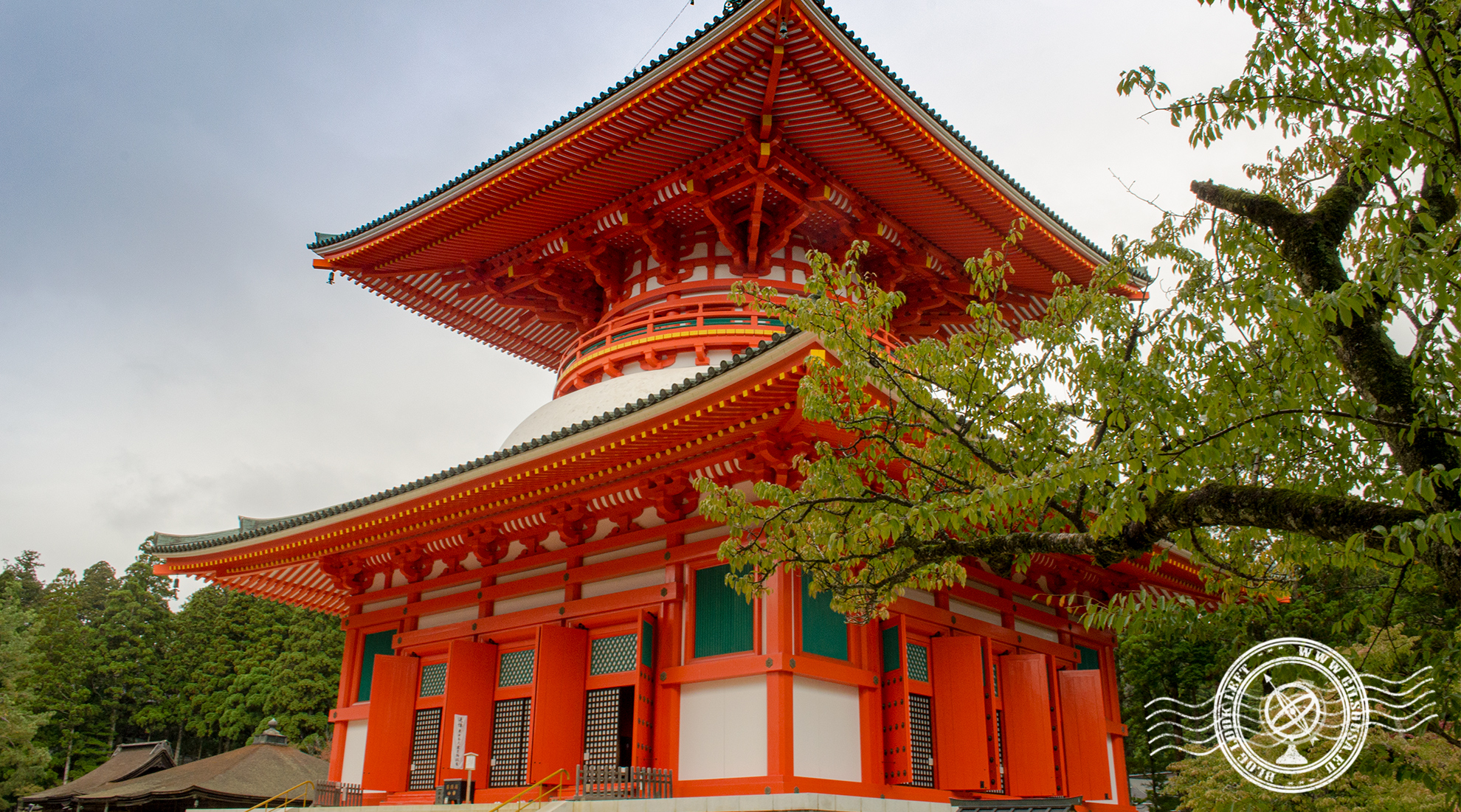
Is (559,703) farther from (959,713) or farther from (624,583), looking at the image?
(959,713)

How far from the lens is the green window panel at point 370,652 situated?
13.8 meters

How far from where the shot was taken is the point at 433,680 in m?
12.7

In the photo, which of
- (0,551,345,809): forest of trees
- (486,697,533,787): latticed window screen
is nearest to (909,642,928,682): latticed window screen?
(486,697,533,787): latticed window screen

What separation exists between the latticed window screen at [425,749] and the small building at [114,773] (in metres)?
22.2

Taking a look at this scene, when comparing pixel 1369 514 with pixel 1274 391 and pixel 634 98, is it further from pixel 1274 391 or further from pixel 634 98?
pixel 634 98

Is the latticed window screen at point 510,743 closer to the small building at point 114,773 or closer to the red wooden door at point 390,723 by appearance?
the red wooden door at point 390,723

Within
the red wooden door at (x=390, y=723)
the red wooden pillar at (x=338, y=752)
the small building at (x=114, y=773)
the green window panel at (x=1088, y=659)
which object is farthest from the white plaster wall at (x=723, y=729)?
the small building at (x=114, y=773)

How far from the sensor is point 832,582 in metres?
7.06

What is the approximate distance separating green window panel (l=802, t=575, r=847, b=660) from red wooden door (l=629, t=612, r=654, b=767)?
6.06 ft

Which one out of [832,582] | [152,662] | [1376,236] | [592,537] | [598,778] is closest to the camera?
[1376,236]

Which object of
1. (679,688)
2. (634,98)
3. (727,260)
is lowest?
(679,688)

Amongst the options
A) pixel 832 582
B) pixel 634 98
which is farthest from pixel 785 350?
pixel 634 98

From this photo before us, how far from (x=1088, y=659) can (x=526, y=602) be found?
8021 mm

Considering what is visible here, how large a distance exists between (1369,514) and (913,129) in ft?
30.2
